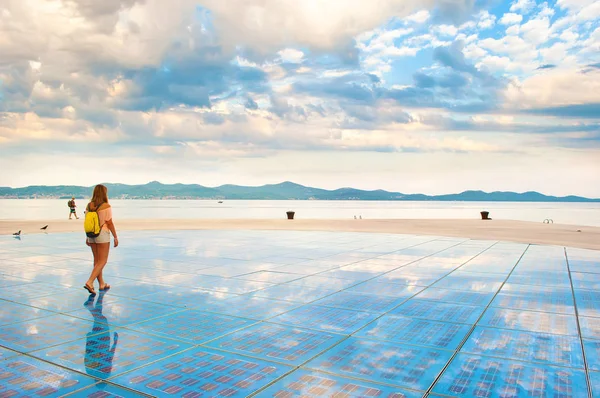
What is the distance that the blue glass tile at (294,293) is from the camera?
7.71m

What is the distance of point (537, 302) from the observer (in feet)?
25.2

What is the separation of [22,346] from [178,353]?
1.79m

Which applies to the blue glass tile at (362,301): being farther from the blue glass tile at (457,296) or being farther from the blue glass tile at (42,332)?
the blue glass tile at (42,332)

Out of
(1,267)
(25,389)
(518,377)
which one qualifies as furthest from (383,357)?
(1,267)

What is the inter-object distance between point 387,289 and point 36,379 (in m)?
5.81

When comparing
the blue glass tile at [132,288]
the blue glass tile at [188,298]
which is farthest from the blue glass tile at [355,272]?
the blue glass tile at [132,288]

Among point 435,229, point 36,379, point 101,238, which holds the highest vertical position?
point 101,238

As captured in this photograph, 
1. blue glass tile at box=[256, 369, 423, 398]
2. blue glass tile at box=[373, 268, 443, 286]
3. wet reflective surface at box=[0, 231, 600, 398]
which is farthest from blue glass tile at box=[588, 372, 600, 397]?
blue glass tile at box=[373, 268, 443, 286]

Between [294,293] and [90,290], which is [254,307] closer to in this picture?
[294,293]

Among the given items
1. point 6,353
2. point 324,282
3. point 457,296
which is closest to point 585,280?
point 457,296

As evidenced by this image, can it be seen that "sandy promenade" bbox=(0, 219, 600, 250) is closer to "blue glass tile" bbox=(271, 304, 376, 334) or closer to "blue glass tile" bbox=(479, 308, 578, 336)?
"blue glass tile" bbox=(479, 308, 578, 336)

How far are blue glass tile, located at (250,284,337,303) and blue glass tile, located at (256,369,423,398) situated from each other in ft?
10.3

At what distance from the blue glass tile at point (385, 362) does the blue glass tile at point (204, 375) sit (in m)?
0.53

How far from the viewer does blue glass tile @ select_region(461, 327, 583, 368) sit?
16.5 ft
